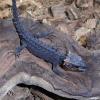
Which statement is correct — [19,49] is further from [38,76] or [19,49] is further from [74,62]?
[74,62]

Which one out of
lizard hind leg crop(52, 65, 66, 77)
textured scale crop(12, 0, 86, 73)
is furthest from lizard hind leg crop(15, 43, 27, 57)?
lizard hind leg crop(52, 65, 66, 77)

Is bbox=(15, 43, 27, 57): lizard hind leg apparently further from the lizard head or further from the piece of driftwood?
the lizard head

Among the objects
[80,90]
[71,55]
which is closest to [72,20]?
[71,55]

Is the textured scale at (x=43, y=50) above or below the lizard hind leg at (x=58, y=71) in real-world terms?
above

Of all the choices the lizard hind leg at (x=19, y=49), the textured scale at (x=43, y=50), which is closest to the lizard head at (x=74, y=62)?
the textured scale at (x=43, y=50)

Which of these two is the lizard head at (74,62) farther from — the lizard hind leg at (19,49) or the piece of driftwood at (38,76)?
the lizard hind leg at (19,49)

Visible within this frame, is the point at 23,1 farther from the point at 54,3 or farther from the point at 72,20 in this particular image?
the point at 72,20

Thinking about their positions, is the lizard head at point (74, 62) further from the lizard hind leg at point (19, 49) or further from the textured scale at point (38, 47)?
the lizard hind leg at point (19, 49)
